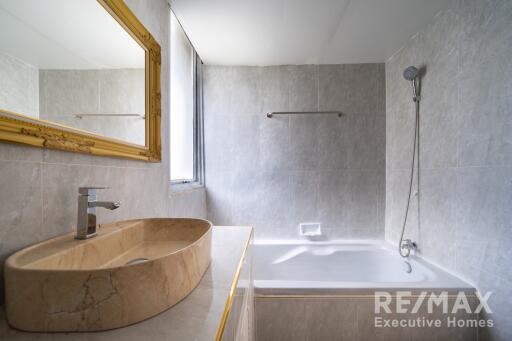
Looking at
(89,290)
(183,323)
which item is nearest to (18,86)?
(89,290)

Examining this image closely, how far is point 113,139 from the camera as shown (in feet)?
2.92

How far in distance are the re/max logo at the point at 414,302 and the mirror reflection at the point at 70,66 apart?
1634 millimetres

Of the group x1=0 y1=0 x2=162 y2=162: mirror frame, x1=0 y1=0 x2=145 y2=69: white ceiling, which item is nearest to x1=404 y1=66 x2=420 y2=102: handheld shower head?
x1=0 y1=0 x2=162 y2=162: mirror frame

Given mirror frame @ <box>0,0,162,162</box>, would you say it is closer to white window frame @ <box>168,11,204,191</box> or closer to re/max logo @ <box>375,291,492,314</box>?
white window frame @ <box>168,11,204,191</box>

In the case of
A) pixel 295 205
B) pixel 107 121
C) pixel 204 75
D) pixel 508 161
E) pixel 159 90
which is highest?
pixel 204 75

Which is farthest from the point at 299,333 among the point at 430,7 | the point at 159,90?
the point at 430,7

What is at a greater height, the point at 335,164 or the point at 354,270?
the point at 335,164

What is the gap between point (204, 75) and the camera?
2299 millimetres

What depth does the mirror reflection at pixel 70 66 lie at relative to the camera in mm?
561

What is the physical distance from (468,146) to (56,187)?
1999 millimetres

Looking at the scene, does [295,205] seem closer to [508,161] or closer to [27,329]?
[508,161]

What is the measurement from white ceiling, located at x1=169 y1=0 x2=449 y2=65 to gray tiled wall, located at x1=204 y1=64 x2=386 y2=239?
180mm

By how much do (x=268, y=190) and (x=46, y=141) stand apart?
1.83 m

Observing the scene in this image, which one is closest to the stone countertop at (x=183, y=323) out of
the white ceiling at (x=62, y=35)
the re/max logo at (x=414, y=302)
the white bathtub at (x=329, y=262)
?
the white ceiling at (x=62, y=35)
